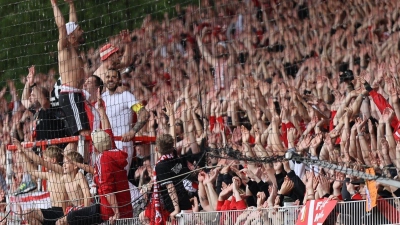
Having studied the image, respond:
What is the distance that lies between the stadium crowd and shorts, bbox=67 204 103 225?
36mm

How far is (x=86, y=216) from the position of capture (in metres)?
11.1

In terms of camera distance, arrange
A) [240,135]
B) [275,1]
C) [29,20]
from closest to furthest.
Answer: [240,135] → [29,20] → [275,1]

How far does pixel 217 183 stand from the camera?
10.7m

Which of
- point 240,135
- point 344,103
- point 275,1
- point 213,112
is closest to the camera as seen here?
point 344,103

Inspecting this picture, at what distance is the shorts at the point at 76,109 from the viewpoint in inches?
478

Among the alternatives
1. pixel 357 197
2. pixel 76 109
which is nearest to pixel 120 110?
pixel 76 109

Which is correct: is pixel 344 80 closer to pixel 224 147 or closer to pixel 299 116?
pixel 299 116

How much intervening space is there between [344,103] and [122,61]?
2.72 meters

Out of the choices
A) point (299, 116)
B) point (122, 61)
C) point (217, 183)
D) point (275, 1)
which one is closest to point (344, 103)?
point (299, 116)

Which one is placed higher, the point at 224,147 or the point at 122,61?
the point at 122,61

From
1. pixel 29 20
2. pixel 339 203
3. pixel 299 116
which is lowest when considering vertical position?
pixel 339 203

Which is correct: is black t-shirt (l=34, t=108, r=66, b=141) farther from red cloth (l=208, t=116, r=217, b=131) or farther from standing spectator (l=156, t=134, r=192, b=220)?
standing spectator (l=156, t=134, r=192, b=220)

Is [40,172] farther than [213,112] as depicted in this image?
No

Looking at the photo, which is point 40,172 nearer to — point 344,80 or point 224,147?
point 224,147
